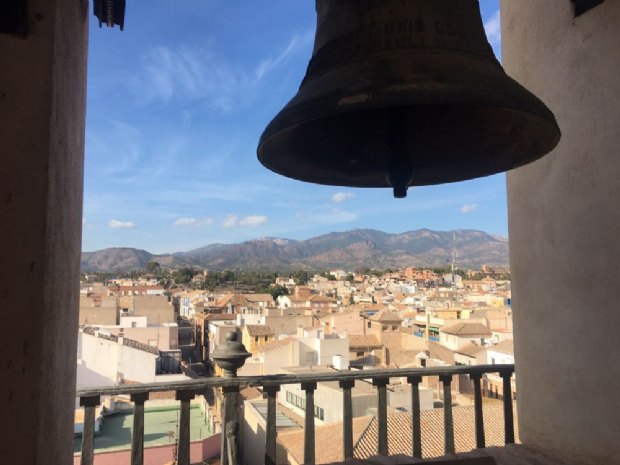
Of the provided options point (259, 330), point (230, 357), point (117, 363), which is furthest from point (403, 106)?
point (259, 330)

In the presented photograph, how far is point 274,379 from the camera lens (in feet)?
8.96

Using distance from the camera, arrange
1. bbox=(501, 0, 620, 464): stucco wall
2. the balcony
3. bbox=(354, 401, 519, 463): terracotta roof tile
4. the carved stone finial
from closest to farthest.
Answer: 1. bbox=(501, 0, 620, 464): stucco wall
2. the balcony
3. the carved stone finial
4. bbox=(354, 401, 519, 463): terracotta roof tile

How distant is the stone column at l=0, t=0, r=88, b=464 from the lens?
1156 millimetres

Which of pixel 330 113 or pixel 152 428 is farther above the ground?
pixel 330 113

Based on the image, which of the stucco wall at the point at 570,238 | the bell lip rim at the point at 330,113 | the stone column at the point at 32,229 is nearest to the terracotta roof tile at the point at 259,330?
the stucco wall at the point at 570,238

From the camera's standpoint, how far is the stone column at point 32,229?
1156 millimetres

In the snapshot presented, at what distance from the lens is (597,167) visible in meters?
2.25

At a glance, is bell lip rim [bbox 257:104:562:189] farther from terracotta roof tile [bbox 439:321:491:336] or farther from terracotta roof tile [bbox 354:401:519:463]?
terracotta roof tile [bbox 439:321:491:336]

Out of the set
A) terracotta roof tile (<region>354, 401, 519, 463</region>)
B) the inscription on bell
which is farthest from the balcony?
terracotta roof tile (<region>354, 401, 519, 463</region>)

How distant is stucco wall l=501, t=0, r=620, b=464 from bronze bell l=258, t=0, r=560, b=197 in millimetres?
646

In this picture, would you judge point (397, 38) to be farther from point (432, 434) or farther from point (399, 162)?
point (432, 434)

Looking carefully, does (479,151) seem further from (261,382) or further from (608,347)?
(261,382)

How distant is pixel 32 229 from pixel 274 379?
1.79 metres

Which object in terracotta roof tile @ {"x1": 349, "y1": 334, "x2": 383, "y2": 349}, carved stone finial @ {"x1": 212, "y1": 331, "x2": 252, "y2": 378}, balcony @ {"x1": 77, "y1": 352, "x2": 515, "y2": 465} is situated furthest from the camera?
terracotta roof tile @ {"x1": 349, "y1": 334, "x2": 383, "y2": 349}
